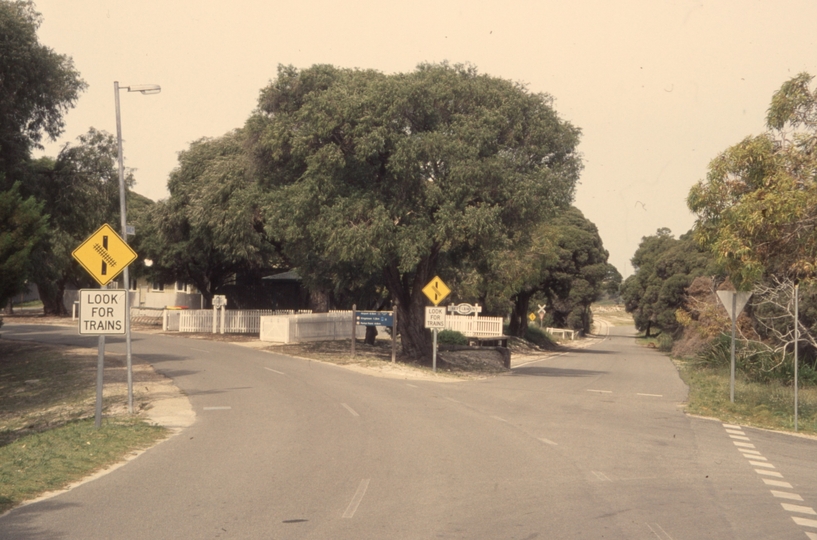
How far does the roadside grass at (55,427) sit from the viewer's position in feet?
33.9

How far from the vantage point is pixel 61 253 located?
49531mm

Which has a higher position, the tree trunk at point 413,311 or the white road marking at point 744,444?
the tree trunk at point 413,311

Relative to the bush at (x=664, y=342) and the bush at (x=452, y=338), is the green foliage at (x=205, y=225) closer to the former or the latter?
the bush at (x=452, y=338)

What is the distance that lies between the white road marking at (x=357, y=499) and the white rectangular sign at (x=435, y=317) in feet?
55.3

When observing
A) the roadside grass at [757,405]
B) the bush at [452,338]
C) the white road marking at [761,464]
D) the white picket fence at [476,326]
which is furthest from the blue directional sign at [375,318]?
the white picket fence at [476,326]

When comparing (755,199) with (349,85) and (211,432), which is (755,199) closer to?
(211,432)

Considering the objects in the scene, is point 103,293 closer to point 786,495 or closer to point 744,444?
point 786,495

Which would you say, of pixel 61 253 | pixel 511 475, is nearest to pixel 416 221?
pixel 511 475

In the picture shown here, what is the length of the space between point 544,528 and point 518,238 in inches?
894

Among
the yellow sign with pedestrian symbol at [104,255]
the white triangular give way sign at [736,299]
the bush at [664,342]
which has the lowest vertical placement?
the bush at [664,342]

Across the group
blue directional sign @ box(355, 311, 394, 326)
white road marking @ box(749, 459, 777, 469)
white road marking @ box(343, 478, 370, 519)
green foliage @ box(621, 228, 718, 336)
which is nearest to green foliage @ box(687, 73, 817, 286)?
white road marking @ box(749, 459, 777, 469)

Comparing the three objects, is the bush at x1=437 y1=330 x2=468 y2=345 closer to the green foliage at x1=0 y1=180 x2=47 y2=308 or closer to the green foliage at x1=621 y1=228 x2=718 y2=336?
the green foliage at x1=621 y1=228 x2=718 y2=336

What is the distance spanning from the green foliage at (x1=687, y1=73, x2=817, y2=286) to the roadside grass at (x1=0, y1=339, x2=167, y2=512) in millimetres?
12386

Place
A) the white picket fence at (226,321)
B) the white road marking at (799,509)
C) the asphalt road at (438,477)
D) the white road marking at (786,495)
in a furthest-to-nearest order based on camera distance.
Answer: the white picket fence at (226,321) < the white road marking at (786,495) < the white road marking at (799,509) < the asphalt road at (438,477)
